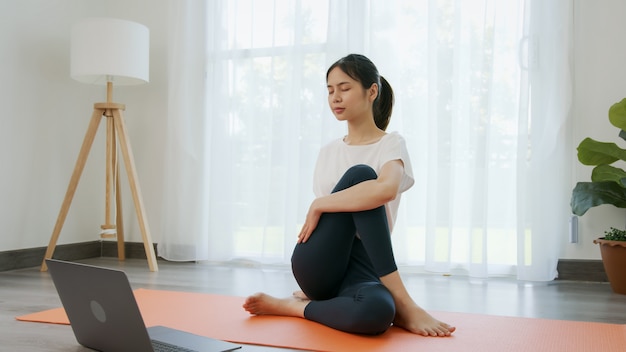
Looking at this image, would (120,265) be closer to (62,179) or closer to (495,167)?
(62,179)

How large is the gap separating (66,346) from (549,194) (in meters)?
2.26

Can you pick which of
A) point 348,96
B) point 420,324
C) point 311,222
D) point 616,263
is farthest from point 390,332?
point 616,263

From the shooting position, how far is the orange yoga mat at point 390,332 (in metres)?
1.57

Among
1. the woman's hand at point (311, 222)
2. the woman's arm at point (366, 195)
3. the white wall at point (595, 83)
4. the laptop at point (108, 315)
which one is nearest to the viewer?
the laptop at point (108, 315)

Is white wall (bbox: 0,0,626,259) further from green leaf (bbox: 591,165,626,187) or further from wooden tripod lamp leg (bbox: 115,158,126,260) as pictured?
green leaf (bbox: 591,165,626,187)

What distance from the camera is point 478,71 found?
3.09 m

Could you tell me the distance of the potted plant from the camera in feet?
8.45

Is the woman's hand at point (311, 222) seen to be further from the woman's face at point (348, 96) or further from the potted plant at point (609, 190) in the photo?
the potted plant at point (609, 190)

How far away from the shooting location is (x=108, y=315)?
1.34m

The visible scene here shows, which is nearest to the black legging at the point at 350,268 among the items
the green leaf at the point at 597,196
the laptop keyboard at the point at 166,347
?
the laptop keyboard at the point at 166,347

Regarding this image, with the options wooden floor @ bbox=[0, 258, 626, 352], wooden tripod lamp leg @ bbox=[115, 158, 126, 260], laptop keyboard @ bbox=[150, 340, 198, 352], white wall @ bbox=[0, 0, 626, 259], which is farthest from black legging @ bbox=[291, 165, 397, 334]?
wooden tripod lamp leg @ bbox=[115, 158, 126, 260]

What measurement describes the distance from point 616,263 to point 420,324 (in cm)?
134

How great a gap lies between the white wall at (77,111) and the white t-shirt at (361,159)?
4.98ft

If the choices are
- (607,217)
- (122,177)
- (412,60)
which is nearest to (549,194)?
(607,217)
